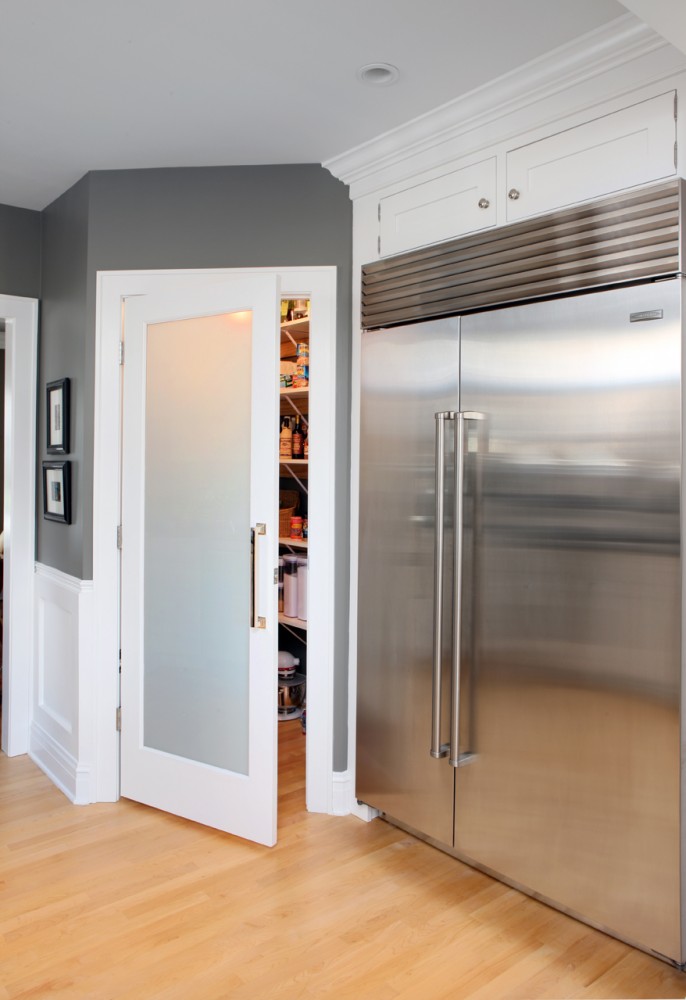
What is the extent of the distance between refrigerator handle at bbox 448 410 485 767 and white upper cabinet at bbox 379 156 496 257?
2.08 ft

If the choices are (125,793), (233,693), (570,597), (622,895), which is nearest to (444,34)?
(570,597)

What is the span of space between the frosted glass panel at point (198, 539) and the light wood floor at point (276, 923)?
14.9 inches

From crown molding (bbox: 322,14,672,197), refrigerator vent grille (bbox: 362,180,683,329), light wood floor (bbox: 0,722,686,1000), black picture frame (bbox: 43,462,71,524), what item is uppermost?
crown molding (bbox: 322,14,672,197)

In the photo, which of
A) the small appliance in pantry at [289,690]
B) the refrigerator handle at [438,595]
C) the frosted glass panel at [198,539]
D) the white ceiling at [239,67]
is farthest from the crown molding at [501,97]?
the small appliance in pantry at [289,690]

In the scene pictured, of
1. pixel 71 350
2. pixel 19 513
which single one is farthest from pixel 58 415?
pixel 19 513

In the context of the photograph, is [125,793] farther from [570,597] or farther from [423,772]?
[570,597]

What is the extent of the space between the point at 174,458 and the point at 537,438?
1.38m

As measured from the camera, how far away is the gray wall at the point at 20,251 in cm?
338

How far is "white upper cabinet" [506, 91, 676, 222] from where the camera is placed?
1952mm

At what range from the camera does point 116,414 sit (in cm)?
301

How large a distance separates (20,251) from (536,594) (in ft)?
9.10

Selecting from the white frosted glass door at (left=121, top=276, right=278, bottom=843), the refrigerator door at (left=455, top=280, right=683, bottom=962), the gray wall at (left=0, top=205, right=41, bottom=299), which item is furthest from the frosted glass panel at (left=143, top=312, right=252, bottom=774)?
the gray wall at (left=0, top=205, right=41, bottom=299)

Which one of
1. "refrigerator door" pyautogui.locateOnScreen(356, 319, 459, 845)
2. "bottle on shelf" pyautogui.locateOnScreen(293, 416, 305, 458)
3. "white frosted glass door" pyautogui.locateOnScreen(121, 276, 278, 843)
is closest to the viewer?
"refrigerator door" pyautogui.locateOnScreen(356, 319, 459, 845)

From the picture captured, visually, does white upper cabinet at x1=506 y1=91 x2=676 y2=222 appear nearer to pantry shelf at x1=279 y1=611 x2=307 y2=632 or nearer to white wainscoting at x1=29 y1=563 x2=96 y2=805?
white wainscoting at x1=29 y1=563 x2=96 y2=805
